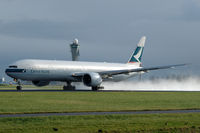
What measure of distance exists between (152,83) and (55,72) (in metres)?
38.7

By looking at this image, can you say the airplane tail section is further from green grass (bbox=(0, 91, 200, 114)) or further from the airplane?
green grass (bbox=(0, 91, 200, 114))

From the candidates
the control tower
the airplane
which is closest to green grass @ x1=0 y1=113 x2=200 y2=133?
the airplane

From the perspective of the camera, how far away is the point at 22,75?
192 ft

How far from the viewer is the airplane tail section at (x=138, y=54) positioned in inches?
3211

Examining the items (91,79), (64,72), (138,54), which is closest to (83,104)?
(91,79)

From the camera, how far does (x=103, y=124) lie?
20500 millimetres

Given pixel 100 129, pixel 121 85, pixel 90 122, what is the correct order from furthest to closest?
pixel 121 85 → pixel 90 122 → pixel 100 129

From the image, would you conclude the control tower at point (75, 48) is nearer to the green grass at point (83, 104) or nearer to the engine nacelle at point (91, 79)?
the engine nacelle at point (91, 79)

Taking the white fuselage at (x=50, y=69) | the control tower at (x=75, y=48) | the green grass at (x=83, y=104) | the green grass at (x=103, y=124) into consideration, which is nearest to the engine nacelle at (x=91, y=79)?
the white fuselage at (x=50, y=69)

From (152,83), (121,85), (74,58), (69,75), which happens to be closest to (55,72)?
(69,75)

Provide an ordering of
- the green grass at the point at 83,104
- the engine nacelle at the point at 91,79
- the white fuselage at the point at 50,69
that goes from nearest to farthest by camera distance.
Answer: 1. the green grass at the point at 83,104
2. the white fuselage at the point at 50,69
3. the engine nacelle at the point at 91,79

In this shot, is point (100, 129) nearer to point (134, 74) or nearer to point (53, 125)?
point (53, 125)

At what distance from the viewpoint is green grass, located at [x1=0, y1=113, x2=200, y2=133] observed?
18.7 meters

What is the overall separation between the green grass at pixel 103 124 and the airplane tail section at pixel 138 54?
57345 mm
